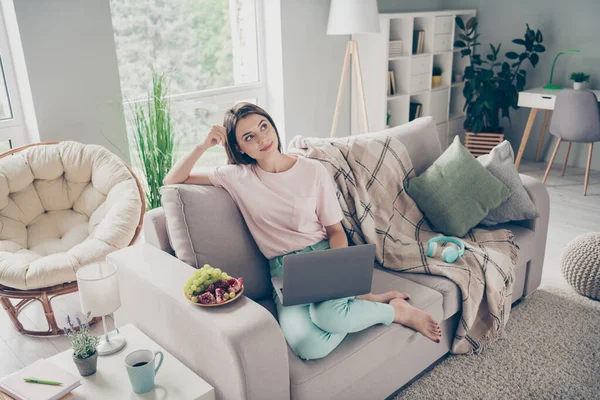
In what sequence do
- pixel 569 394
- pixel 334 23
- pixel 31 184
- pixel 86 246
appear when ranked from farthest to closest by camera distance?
pixel 334 23, pixel 31 184, pixel 86 246, pixel 569 394

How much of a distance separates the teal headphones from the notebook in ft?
4.41

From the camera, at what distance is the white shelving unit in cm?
427

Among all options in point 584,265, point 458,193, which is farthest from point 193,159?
point 584,265

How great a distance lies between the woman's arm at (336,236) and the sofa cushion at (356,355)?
0.20 m

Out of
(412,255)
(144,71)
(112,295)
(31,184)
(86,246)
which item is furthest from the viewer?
(144,71)

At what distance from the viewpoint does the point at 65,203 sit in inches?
102

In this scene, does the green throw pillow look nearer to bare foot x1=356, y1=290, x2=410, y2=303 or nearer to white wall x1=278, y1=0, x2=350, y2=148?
bare foot x1=356, y1=290, x2=410, y2=303

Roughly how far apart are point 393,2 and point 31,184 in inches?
132

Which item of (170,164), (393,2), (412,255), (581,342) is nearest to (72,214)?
(170,164)

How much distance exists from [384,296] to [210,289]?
0.63 meters

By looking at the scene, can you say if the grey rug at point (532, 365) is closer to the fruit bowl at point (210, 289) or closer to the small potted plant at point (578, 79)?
the fruit bowl at point (210, 289)

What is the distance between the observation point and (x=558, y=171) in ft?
15.5

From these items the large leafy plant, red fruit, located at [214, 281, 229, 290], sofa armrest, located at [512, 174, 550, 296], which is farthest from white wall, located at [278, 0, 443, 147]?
red fruit, located at [214, 281, 229, 290]

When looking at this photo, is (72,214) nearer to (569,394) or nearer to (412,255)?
(412,255)
